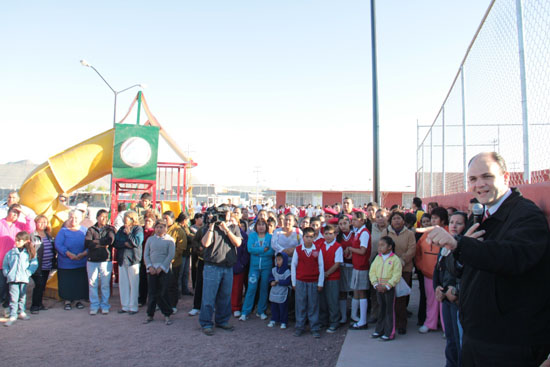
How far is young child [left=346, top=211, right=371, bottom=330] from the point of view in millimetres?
6180

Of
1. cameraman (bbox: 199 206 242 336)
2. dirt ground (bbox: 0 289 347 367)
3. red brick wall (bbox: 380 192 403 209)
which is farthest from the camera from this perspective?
red brick wall (bbox: 380 192 403 209)

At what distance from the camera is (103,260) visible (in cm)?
724

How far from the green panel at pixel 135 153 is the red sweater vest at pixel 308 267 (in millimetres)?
5447

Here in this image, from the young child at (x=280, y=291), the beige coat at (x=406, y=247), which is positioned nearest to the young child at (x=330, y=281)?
the young child at (x=280, y=291)

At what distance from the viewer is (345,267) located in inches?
267

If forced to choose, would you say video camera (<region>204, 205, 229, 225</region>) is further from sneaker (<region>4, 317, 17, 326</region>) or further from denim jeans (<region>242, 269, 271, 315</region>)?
sneaker (<region>4, 317, 17, 326</region>)

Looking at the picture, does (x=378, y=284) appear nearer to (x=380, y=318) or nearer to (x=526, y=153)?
(x=380, y=318)

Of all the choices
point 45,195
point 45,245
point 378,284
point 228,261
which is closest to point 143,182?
point 45,195

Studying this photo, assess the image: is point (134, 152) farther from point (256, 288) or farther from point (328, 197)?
point (328, 197)

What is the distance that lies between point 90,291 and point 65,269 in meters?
0.69

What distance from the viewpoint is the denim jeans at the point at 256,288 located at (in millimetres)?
6945

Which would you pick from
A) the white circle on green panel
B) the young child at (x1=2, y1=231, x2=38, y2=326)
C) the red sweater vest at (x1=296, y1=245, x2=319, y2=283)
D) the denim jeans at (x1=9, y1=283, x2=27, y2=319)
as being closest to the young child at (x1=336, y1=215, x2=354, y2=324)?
the red sweater vest at (x1=296, y1=245, x2=319, y2=283)

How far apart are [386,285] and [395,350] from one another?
824 mm

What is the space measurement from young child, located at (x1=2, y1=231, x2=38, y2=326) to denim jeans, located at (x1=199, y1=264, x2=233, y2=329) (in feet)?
9.38
